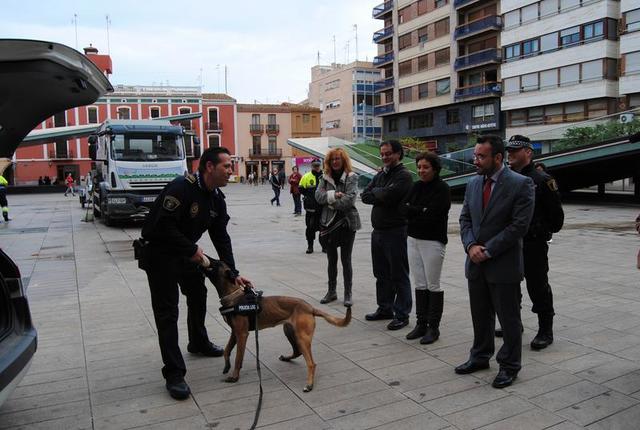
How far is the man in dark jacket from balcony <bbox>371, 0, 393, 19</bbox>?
170 ft

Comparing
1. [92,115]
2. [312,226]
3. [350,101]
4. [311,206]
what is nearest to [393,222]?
[312,226]

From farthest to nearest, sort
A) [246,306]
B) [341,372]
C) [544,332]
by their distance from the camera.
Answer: [544,332] < [341,372] < [246,306]

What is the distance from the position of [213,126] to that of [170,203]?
65.9 m

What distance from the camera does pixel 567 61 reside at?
119 ft

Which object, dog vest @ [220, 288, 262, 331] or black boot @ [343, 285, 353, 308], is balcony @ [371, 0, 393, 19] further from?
dog vest @ [220, 288, 262, 331]

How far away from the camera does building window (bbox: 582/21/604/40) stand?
33969 mm

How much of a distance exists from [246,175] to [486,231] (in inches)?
2703

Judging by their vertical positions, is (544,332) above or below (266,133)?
below

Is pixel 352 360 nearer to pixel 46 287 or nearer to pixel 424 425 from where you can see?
pixel 424 425

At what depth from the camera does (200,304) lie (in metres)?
4.29

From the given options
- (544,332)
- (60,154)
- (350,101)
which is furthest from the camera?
(350,101)

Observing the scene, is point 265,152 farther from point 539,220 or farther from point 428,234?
point 539,220

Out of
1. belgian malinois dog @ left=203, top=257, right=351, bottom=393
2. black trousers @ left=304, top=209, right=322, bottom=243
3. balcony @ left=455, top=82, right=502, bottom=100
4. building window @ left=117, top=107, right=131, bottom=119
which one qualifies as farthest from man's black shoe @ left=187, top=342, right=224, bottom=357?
building window @ left=117, top=107, right=131, bottom=119

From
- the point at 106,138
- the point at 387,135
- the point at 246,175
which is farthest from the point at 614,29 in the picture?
the point at 246,175
